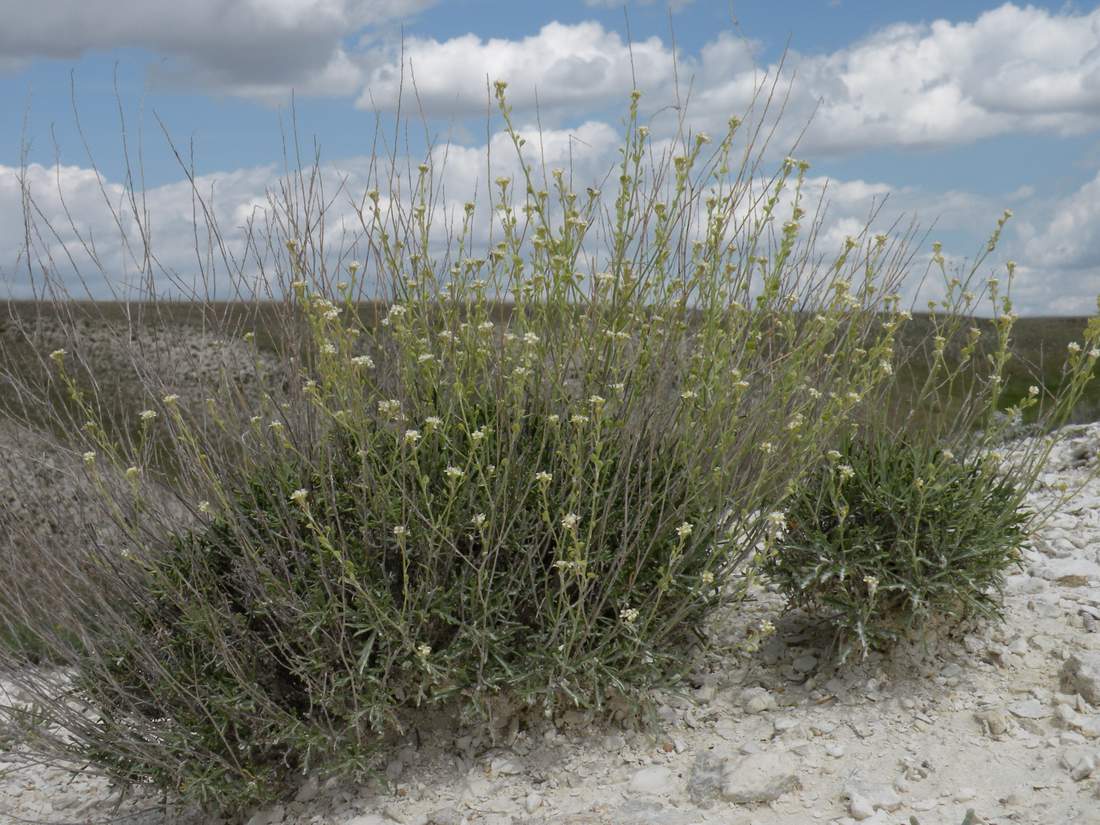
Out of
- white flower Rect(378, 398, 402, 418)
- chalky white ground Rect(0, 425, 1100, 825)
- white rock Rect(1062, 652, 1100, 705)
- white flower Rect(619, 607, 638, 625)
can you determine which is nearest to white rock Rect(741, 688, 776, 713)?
chalky white ground Rect(0, 425, 1100, 825)

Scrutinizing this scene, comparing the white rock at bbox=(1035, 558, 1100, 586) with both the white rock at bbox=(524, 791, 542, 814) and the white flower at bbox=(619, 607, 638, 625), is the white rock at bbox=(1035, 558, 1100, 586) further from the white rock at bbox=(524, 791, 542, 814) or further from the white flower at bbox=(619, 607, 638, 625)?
the white rock at bbox=(524, 791, 542, 814)

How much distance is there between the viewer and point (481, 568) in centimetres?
310

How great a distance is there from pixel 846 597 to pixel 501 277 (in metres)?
1.86

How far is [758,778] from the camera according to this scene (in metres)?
3.18

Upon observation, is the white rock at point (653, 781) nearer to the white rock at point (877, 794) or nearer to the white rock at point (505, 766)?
the white rock at point (505, 766)

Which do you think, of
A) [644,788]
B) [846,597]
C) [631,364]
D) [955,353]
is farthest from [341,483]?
[955,353]

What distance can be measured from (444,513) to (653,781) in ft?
3.91

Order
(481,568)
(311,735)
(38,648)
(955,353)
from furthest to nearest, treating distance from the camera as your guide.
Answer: (955,353) < (38,648) < (311,735) < (481,568)

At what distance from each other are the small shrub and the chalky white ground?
0.24 meters

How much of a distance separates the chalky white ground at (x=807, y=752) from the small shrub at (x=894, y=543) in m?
0.24

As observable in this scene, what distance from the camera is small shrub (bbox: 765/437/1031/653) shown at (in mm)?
3680

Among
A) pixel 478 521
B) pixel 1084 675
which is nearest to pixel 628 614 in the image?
pixel 478 521

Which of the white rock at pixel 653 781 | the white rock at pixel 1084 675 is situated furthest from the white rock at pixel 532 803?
the white rock at pixel 1084 675

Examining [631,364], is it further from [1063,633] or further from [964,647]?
[1063,633]
